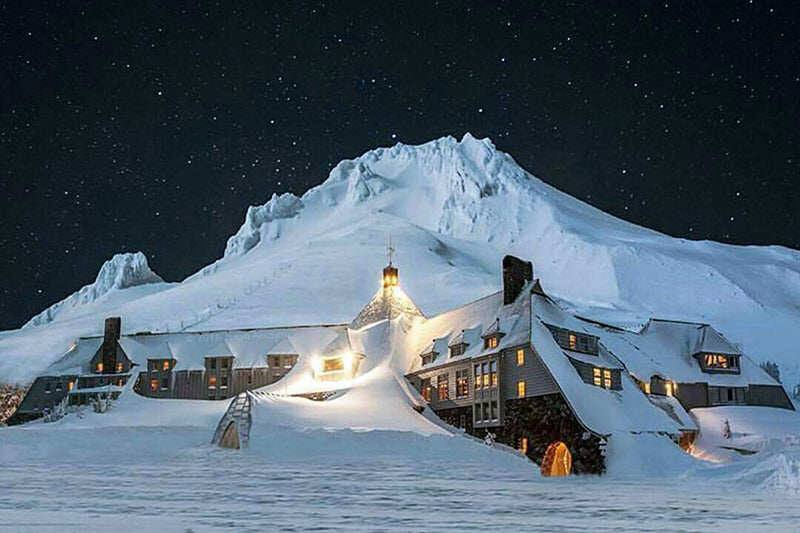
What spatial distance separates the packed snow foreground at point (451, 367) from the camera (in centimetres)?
3900

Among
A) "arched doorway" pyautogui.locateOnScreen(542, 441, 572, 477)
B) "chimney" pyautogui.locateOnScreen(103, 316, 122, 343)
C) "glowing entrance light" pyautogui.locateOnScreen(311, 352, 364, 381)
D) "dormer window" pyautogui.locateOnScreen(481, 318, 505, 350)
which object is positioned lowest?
"arched doorway" pyautogui.locateOnScreen(542, 441, 572, 477)

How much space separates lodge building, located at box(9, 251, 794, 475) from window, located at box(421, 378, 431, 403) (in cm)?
7

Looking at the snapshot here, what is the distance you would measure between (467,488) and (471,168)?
172549mm

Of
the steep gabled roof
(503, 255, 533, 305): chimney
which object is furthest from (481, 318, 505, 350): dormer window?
the steep gabled roof

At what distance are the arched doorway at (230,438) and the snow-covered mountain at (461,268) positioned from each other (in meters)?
57.7

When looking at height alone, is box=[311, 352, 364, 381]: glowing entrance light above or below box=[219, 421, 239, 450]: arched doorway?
above

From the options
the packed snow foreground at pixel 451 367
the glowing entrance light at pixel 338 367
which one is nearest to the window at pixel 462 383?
the packed snow foreground at pixel 451 367

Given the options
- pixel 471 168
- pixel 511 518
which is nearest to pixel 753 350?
pixel 511 518

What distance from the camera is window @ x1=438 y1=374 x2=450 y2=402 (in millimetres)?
49844

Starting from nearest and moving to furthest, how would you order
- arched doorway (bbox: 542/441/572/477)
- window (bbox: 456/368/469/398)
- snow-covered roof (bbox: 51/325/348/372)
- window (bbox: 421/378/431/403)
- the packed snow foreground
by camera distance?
arched doorway (bbox: 542/441/572/477), the packed snow foreground, window (bbox: 456/368/469/398), window (bbox: 421/378/431/403), snow-covered roof (bbox: 51/325/348/372)

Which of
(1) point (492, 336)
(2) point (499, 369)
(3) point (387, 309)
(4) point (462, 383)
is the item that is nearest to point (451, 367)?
(4) point (462, 383)

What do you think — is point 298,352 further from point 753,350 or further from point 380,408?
point 753,350

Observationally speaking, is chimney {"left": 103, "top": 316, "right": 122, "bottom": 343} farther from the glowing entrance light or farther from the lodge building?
the glowing entrance light

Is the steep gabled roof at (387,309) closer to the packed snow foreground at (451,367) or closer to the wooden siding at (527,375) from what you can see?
the packed snow foreground at (451,367)
